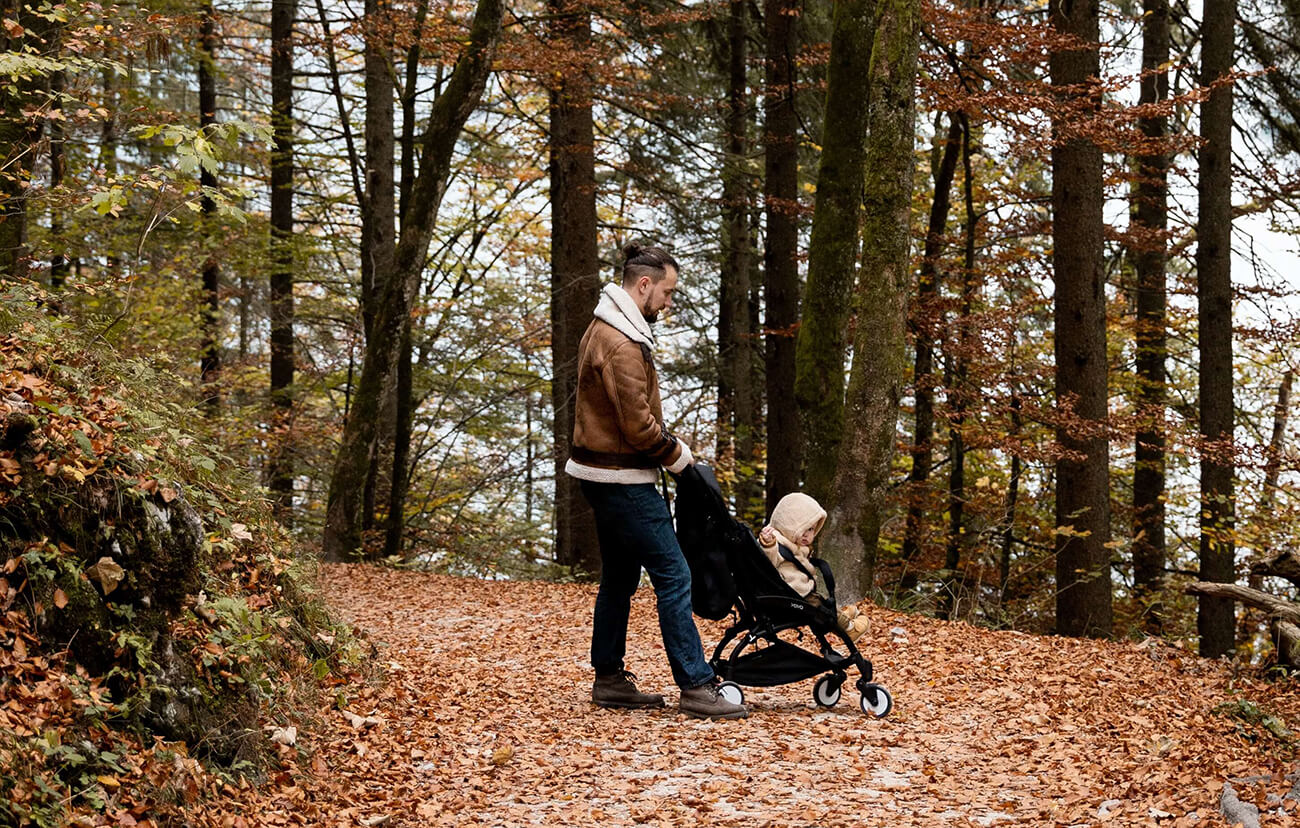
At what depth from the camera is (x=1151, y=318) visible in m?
15.5

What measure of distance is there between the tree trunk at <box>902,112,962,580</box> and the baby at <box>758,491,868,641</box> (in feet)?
23.0

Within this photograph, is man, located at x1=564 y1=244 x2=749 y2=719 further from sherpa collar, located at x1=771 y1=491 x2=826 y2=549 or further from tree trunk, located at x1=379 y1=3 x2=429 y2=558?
tree trunk, located at x1=379 y1=3 x2=429 y2=558

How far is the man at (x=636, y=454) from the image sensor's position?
5461 millimetres

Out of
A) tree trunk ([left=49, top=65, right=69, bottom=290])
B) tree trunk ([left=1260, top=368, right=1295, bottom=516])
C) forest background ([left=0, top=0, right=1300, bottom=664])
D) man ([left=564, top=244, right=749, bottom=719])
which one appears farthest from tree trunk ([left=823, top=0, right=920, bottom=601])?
tree trunk ([left=49, top=65, right=69, bottom=290])

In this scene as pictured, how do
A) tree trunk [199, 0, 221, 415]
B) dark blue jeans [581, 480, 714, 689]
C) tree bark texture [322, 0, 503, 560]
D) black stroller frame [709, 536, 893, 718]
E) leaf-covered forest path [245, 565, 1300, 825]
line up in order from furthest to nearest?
tree trunk [199, 0, 221, 415] < tree bark texture [322, 0, 503, 560] < black stroller frame [709, 536, 893, 718] < dark blue jeans [581, 480, 714, 689] < leaf-covered forest path [245, 565, 1300, 825]

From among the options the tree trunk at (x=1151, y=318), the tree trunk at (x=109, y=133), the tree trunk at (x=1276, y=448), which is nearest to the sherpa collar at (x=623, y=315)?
the tree trunk at (x=109, y=133)

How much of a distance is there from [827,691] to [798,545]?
0.84 m

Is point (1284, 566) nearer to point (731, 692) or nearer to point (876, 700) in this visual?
point (876, 700)

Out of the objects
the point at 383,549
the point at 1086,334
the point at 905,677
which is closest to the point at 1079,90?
the point at 1086,334

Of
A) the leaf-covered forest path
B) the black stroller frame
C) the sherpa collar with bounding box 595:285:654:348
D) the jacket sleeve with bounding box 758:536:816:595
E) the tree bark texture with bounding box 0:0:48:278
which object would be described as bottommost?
the leaf-covered forest path

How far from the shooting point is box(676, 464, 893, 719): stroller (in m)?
5.66

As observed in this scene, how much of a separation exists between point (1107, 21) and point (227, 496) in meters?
13.9

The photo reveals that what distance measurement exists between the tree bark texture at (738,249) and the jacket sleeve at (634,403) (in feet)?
30.9

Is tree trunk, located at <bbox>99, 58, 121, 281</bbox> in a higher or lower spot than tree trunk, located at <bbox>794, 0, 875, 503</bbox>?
higher
